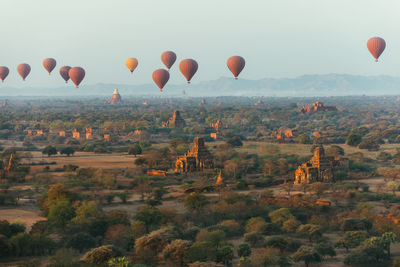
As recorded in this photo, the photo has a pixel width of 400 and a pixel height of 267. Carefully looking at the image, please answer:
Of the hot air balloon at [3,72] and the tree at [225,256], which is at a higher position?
the hot air balloon at [3,72]

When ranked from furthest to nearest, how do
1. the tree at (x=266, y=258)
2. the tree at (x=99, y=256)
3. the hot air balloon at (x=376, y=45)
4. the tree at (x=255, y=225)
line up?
the hot air balloon at (x=376, y=45), the tree at (x=255, y=225), the tree at (x=99, y=256), the tree at (x=266, y=258)

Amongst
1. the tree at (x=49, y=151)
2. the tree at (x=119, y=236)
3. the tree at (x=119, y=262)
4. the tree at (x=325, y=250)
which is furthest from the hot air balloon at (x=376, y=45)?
the tree at (x=119, y=262)

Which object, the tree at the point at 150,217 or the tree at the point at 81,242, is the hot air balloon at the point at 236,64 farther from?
the tree at the point at 81,242

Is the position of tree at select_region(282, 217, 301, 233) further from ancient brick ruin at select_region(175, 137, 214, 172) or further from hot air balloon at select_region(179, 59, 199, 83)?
hot air balloon at select_region(179, 59, 199, 83)

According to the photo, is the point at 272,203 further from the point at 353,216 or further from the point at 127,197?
the point at 127,197

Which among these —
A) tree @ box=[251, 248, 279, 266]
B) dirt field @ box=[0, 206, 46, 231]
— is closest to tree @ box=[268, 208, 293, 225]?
tree @ box=[251, 248, 279, 266]

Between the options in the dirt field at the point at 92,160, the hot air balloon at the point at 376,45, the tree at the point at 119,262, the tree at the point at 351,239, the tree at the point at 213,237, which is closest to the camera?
the tree at the point at 119,262
